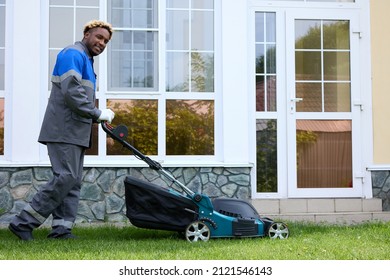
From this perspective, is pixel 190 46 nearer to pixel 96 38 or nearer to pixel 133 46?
pixel 133 46

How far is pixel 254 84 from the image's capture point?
278 inches

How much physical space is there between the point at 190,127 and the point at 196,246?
89.7 inches

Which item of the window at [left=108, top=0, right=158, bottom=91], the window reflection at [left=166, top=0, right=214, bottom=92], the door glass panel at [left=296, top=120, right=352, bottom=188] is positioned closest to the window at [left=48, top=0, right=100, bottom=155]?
the window at [left=108, top=0, right=158, bottom=91]

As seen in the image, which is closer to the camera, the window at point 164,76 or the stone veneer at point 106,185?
the stone veneer at point 106,185

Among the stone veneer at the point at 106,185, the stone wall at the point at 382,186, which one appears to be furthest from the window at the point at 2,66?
the stone wall at the point at 382,186

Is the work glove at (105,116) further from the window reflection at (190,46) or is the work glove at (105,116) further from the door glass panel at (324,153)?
the door glass panel at (324,153)

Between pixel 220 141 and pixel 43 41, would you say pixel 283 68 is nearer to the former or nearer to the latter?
pixel 220 141

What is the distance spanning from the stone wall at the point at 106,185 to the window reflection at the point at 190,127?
0.88 ft

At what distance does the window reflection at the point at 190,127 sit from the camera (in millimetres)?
6770

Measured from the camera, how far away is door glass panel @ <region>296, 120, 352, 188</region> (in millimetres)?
7129

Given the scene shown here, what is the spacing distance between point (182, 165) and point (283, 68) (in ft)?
5.40

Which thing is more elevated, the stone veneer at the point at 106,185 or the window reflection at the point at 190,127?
the window reflection at the point at 190,127

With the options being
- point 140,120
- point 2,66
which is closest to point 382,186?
point 140,120
